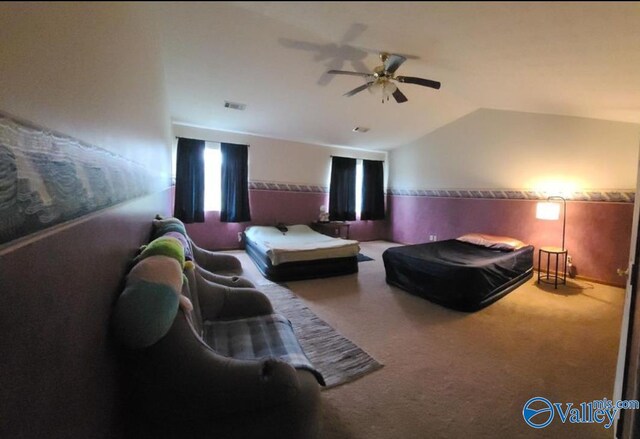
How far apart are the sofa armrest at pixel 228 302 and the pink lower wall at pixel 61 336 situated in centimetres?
77

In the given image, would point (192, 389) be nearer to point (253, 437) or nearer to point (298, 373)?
point (253, 437)

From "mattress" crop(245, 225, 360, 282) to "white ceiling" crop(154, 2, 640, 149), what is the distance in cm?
193

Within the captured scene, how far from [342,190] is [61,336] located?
555cm

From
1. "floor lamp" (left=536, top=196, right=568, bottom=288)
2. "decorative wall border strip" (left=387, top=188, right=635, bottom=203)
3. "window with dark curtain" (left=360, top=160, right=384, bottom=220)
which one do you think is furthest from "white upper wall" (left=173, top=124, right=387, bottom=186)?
"floor lamp" (left=536, top=196, right=568, bottom=288)

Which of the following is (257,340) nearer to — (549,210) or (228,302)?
(228,302)

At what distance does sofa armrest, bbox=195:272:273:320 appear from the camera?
1.72m

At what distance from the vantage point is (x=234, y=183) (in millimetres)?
4977

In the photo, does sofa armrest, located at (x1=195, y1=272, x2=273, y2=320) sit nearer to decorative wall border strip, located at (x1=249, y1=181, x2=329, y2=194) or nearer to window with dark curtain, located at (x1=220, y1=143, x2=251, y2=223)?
window with dark curtain, located at (x1=220, y1=143, x2=251, y2=223)

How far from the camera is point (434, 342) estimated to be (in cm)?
215

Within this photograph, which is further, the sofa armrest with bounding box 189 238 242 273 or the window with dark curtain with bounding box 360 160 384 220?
the window with dark curtain with bounding box 360 160 384 220

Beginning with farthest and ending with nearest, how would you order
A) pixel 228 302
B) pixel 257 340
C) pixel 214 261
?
1. pixel 214 261
2. pixel 228 302
3. pixel 257 340

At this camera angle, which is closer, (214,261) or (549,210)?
(214,261)

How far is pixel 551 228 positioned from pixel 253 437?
4536mm

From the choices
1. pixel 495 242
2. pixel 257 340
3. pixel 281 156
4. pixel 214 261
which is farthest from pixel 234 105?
pixel 495 242
